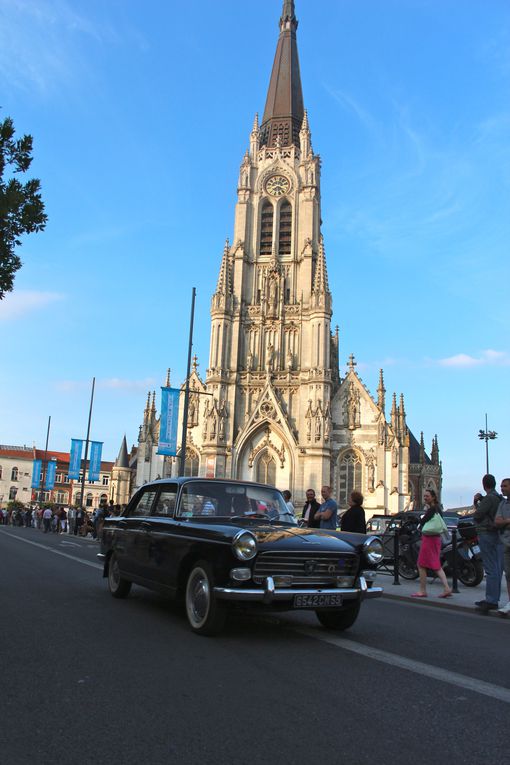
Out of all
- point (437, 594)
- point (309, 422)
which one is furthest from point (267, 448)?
point (437, 594)

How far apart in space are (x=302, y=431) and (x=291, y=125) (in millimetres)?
28074

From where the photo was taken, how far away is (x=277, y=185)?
169 feet

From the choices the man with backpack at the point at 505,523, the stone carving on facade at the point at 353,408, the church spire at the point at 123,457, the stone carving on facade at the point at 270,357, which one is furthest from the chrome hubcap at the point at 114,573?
the church spire at the point at 123,457

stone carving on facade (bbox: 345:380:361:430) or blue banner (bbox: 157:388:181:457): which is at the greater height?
stone carving on facade (bbox: 345:380:361:430)

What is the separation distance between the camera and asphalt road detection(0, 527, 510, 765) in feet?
11.1

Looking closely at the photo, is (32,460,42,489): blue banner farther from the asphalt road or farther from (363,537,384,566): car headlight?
(363,537,384,566): car headlight

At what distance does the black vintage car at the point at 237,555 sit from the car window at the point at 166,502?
13mm

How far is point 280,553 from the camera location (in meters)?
5.96

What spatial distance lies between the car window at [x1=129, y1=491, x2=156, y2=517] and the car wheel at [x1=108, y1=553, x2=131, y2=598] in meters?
0.74

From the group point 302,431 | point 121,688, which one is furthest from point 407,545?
point 302,431

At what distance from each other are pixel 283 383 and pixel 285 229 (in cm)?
1291

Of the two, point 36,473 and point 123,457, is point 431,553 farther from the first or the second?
point 123,457

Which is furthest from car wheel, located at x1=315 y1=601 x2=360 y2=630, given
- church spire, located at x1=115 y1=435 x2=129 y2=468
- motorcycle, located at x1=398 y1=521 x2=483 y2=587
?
church spire, located at x1=115 y1=435 x2=129 y2=468

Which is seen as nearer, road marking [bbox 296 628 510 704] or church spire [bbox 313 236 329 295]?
road marking [bbox 296 628 510 704]
